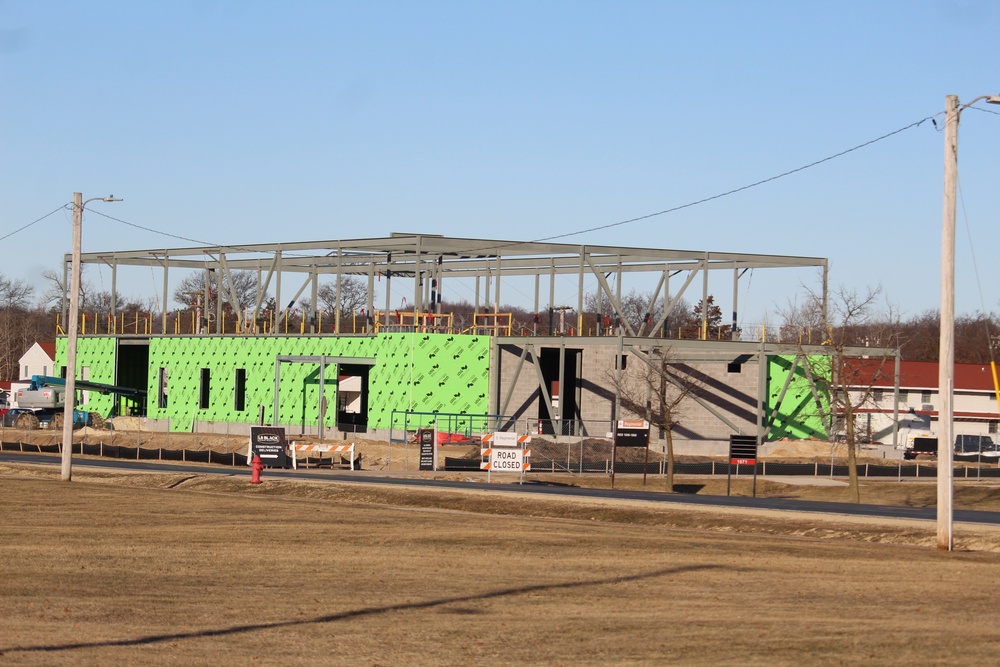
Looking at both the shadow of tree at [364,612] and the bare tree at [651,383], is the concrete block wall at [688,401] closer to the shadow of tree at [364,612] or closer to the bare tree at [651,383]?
the bare tree at [651,383]

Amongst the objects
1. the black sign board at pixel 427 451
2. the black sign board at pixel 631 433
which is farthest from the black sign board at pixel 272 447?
the black sign board at pixel 631 433

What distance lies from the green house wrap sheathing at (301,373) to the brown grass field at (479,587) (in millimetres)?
34495

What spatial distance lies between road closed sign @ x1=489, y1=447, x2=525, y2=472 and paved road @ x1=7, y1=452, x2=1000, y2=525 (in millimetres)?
660

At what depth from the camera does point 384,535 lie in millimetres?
25000

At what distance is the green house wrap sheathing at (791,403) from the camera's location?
67.6 m

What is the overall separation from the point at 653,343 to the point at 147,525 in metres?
39.9

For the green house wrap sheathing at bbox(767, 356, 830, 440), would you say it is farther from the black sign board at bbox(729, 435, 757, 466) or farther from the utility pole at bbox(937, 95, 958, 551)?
the utility pole at bbox(937, 95, 958, 551)

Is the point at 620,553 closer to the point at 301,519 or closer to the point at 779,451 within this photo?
the point at 301,519

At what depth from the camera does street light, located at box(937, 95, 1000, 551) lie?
23.0 m

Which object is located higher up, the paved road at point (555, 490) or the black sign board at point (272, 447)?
the black sign board at point (272, 447)

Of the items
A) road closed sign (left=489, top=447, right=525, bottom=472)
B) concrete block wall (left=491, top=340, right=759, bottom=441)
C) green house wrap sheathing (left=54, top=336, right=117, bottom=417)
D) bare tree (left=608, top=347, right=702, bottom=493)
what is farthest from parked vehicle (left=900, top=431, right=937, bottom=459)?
green house wrap sheathing (left=54, top=336, right=117, bottom=417)

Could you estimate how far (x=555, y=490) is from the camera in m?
41.1

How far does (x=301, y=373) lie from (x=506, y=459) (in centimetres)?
3080

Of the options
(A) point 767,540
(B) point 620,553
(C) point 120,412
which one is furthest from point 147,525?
(C) point 120,412
